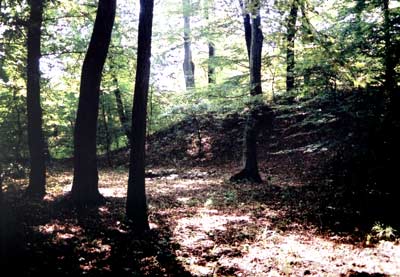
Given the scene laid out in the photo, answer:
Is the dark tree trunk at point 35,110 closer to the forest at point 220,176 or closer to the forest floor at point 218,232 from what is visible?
the forest at point 220,176

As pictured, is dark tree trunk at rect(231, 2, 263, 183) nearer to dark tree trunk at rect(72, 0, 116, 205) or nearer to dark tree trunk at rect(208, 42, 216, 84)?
dark tree trunk at rect(72, 0, 116, 205)

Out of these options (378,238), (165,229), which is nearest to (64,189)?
(165,229)

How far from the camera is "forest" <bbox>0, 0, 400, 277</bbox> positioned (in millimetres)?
7375

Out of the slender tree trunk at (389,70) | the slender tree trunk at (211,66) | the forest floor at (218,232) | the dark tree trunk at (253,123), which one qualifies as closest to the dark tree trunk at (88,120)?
the forest floor at (218,232)

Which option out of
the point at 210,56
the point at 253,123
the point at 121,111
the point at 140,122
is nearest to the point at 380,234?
the point at 140,122

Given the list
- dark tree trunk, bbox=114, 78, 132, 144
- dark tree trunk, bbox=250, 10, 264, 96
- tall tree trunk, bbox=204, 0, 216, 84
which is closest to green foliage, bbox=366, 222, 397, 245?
dark tree trunk, bbox=250, 10, 264, 96

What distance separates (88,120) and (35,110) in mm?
2565

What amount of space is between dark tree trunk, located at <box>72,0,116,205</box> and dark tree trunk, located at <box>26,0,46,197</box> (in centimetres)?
230

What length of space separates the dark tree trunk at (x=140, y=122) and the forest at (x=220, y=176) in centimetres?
3

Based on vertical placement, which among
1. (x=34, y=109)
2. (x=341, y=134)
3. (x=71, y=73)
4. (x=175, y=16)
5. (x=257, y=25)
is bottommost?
(x=341, y=134)

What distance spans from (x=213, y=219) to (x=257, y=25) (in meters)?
8.08

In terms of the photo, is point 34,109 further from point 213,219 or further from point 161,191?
point 213,219

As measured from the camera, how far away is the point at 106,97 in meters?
24.2

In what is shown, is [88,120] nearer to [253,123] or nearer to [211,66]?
[253,123]
